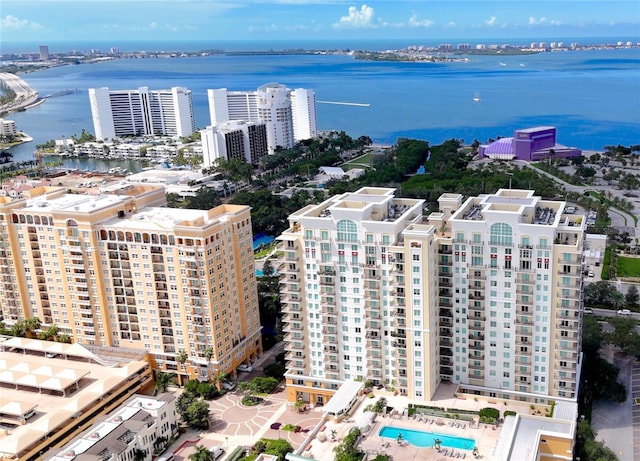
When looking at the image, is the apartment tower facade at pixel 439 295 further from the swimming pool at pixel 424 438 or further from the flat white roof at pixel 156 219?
the flat white roof at pixel 156 219

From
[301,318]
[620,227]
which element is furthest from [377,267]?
[620,227]

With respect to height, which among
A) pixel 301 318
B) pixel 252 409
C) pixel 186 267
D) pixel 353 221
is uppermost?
pixel 353 221

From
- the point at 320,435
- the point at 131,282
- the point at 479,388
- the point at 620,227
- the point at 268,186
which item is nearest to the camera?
the point at 320,435

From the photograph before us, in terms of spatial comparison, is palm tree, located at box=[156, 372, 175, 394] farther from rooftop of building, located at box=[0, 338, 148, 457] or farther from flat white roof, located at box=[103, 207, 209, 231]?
flat white roof, located at box=[103, 207, 209, 231]

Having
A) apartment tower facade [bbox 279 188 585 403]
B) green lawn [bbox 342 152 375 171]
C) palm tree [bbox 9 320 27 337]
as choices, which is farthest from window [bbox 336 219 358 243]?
green lawn [bbox 342 152 375 171]

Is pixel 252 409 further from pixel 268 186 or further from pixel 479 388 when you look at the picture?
pixel 268 186

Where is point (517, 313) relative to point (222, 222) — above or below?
below
